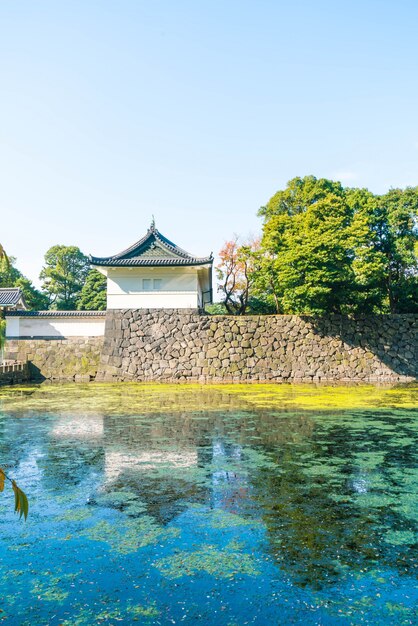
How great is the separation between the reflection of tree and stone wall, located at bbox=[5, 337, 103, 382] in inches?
501

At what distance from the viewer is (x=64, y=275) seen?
32438mm

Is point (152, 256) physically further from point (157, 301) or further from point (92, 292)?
point (92, 292)

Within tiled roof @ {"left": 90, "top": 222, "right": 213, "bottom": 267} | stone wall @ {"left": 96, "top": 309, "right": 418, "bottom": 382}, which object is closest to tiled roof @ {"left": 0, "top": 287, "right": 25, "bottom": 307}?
tiled roof @ {"left": 90, "top": 222, "right": 213, "bottom": 267}

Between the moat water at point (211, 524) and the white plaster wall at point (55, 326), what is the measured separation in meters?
10.1

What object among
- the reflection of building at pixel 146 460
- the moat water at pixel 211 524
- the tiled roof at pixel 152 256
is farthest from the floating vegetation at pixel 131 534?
the tiled roof at pixel 152 256

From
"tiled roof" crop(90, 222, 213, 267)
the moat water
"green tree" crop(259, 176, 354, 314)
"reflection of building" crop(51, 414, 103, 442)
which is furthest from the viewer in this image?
"tiled roof" crop(90, 222, 213, 267)

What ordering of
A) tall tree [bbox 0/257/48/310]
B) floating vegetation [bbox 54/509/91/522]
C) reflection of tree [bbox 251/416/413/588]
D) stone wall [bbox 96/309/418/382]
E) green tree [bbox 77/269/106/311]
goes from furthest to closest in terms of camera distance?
green tree [bbox 77/269/106/311] → tall tree [bbox 0/257/48/310] → stone wall [bbox 96/309/418/382] → floating vegetation [bbox 54/509/91/522] → reflection of tree [bbox 251/416/413/588]

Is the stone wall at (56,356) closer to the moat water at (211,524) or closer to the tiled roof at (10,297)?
the tiled roof at (10,297)

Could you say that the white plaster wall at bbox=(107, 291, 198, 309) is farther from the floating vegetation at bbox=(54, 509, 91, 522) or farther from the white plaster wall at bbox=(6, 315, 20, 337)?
the floating vegetation at bbox=(54, 509, 91, 522)

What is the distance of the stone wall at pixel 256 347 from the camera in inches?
662

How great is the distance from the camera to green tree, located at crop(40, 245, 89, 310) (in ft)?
105


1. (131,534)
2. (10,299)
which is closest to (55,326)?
(10,299)

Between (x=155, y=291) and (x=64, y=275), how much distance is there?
55.0ft

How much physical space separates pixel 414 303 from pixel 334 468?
1509 centimetres
